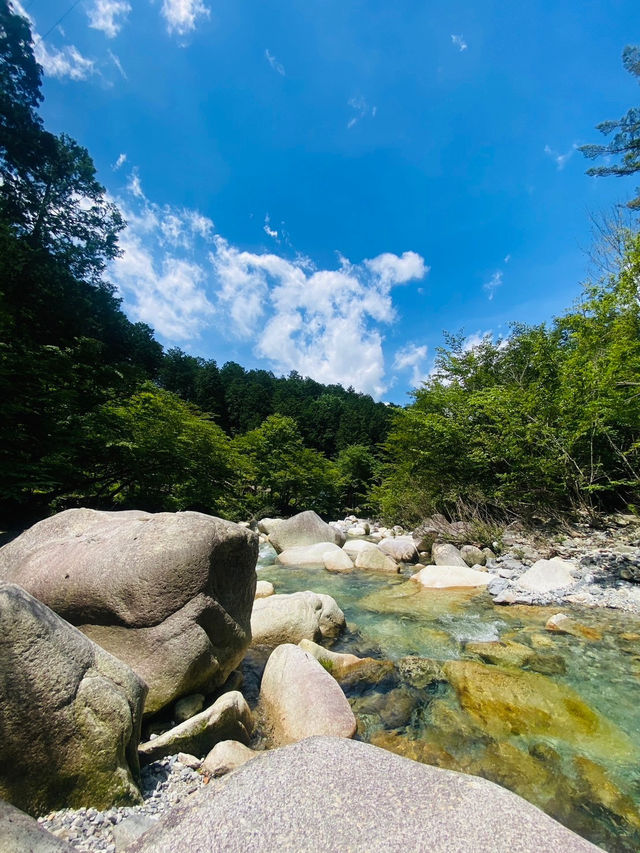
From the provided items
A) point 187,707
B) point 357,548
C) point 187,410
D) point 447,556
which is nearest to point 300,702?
point 187,707

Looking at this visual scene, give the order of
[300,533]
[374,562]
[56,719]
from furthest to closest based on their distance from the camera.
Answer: [300,533] → [374,562] → [56,719]

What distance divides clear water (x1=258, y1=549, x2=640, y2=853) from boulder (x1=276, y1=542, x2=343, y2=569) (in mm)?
3996

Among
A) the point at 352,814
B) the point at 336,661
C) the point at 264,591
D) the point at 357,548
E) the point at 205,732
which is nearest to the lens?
the point at 352,814

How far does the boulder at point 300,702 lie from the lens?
3023 mm

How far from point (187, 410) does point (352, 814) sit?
14.1m

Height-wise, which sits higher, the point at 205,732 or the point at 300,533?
the point at 205,732

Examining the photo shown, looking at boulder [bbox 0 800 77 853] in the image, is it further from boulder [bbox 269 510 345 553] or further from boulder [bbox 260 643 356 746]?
boulder [bbox 269 510 345 553]

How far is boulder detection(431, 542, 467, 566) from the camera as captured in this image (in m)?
9.05

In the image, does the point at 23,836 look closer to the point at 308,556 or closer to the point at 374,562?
the point at 374,562

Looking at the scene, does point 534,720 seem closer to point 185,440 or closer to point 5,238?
point 185,440

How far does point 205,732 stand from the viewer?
8.96 ft

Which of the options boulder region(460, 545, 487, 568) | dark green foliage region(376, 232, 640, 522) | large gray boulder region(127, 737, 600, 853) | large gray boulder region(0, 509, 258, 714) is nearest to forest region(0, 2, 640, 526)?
dark green foliage region(376, 232, 640, 522)

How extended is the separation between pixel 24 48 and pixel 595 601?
24.4 meters

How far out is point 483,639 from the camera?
5.09 m
